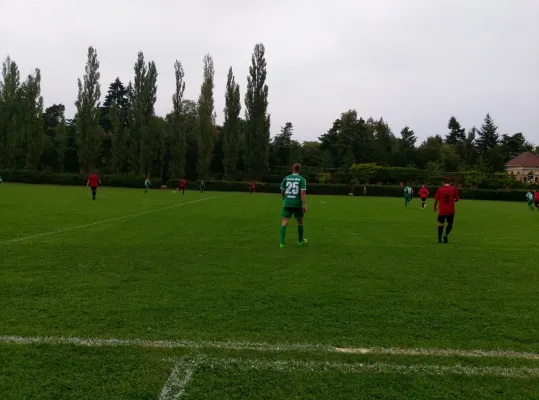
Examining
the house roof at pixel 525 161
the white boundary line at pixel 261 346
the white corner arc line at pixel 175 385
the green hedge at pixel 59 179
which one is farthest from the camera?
the house roof at pixel 525 161

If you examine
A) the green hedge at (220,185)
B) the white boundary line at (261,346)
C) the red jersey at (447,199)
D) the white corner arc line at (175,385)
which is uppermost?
the red jersey at (447,199)

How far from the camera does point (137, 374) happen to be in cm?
342

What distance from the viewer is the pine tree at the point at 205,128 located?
198 feet

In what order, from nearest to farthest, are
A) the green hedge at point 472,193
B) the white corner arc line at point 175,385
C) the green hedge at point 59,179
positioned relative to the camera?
the white corner arc line at point 175,385
the green hedge at point 472,193
the green hedge at point 59,179

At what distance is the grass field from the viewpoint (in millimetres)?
3336

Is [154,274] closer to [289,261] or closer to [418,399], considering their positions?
[289,261]

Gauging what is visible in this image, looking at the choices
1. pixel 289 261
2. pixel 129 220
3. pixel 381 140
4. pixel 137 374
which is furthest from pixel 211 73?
pixel 137 374

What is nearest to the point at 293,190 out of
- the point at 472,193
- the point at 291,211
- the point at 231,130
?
the point at 291,211

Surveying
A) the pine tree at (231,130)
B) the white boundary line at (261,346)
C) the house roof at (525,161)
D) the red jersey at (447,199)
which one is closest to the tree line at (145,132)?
the pine tree at (231,130)

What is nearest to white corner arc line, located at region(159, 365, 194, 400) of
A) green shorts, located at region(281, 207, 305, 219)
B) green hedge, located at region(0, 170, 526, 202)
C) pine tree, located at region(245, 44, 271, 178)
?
green shorts, located at region(281, 207, 305, 219)

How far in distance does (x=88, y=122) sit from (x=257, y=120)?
22.5 m

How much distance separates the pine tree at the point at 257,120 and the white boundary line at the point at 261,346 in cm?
5603

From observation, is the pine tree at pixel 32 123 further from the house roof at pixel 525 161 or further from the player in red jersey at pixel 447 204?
the house roof at pixel 525 161

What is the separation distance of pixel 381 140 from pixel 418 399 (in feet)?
277
